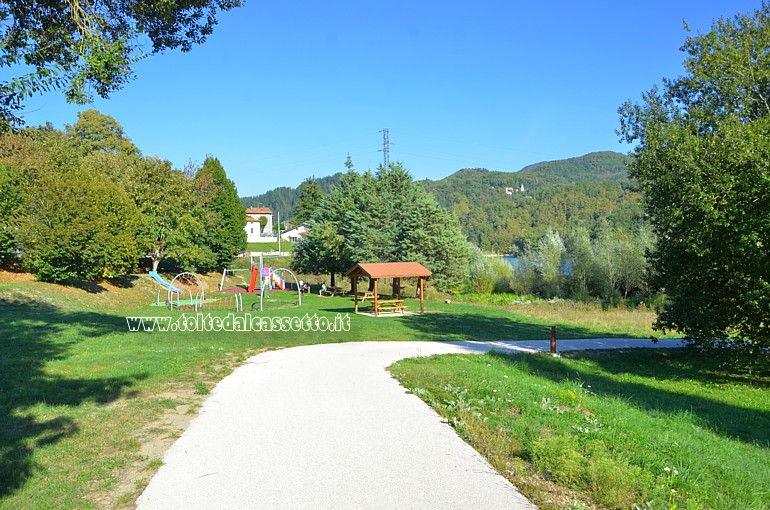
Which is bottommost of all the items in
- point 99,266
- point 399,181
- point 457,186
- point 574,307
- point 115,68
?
point 574,307

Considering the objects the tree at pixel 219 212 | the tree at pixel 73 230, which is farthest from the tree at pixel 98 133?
the tree at pixel 73 230

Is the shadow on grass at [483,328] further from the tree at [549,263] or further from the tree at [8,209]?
the tree at [8,209]

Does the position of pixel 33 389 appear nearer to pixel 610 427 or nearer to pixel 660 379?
pixel 610 427

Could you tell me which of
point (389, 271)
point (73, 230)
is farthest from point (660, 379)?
point (73, 230)

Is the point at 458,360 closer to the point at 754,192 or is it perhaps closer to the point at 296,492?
the point at 754,192

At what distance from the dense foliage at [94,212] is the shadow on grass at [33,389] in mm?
10748

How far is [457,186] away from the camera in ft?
579

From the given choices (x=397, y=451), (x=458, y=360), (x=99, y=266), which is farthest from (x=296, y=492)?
(x=99, y=266)

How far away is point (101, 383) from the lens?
355 inches

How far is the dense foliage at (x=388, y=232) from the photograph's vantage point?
1550 inches

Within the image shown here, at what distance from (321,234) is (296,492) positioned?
38393mm

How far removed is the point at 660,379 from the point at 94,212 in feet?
89.9

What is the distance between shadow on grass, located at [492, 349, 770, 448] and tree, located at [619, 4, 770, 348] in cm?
125

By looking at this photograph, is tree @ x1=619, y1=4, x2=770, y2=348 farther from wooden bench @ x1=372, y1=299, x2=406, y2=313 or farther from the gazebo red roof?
wooden bench @ x1=372, y1=299, x2=406, y2=313
